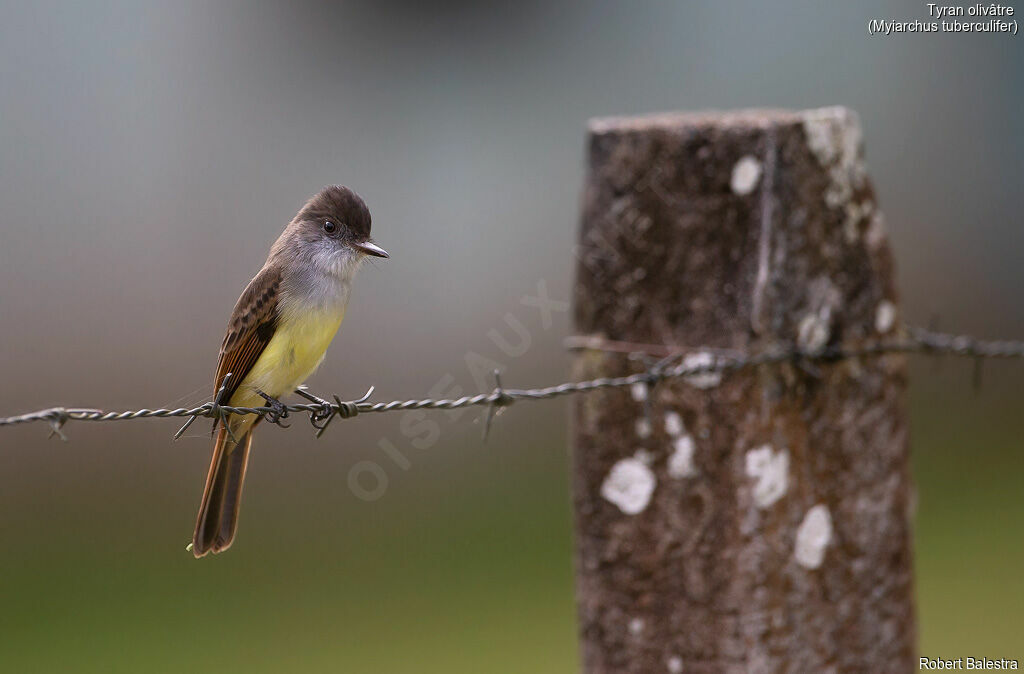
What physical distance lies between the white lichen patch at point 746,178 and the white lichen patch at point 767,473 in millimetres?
619

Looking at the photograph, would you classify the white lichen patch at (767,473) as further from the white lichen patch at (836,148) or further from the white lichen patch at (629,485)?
the white lichen patch at (836,148)

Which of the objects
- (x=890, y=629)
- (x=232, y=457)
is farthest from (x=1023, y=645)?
(x=232, y=457)

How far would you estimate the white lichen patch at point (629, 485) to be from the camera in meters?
2.79

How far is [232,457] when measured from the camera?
10.7 ft

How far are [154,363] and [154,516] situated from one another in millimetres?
1022

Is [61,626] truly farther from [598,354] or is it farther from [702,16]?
[702,16]

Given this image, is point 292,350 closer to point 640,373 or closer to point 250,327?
point 250,327

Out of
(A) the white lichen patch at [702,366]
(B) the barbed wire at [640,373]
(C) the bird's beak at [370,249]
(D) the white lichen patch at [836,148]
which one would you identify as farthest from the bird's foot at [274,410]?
(D) the white lichen patch at [836,148]

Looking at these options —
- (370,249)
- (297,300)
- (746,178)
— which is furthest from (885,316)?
(297,300)

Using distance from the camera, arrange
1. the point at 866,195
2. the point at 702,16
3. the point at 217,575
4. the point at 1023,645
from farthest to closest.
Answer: the point at 702,16
the point at 217,575
the point at 1023,645
the point at 866,195

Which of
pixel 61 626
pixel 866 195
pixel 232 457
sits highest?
pixel 866 195

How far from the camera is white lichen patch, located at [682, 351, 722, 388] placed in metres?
2.78

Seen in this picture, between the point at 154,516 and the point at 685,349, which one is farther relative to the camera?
the point at 154,516

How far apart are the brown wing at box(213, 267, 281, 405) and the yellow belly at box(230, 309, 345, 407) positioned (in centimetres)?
2
